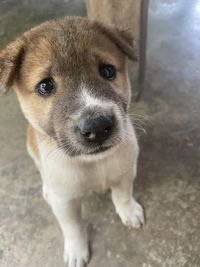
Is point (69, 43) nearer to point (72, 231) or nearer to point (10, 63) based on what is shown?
point (10, 63)

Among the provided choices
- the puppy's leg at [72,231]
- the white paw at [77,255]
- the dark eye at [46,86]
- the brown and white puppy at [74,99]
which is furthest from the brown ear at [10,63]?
the white paw at [77,255]

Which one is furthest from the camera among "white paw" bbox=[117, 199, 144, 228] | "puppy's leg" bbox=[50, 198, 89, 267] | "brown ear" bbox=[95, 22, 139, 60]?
"white paw" bbox=[117, 199, 144, 228]

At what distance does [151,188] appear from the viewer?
2.77 metres

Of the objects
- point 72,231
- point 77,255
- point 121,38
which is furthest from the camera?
point 77,255

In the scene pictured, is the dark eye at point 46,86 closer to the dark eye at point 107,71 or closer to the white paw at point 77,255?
the dark eye at point 107,71

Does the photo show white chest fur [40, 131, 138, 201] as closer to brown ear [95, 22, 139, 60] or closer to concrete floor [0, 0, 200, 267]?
brown ear [95, 22, 139, 60]

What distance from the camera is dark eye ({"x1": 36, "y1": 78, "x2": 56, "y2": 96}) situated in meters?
1.84

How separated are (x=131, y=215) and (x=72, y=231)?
0.39 metres

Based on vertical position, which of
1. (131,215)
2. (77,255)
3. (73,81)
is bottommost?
(77,255)

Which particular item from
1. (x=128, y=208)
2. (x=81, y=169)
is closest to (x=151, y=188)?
(x=128, y=208)

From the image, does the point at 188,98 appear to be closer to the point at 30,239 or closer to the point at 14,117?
the point at 14,117

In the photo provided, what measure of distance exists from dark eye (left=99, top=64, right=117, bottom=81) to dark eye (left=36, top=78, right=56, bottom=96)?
0.69 feet

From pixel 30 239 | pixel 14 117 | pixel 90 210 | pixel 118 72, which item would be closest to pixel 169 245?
pixel 90 210

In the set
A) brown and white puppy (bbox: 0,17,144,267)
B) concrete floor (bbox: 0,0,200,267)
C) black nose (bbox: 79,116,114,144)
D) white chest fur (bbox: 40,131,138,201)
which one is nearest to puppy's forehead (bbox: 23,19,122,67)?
brown and white puppy (bbox: 0,17,144,267)
